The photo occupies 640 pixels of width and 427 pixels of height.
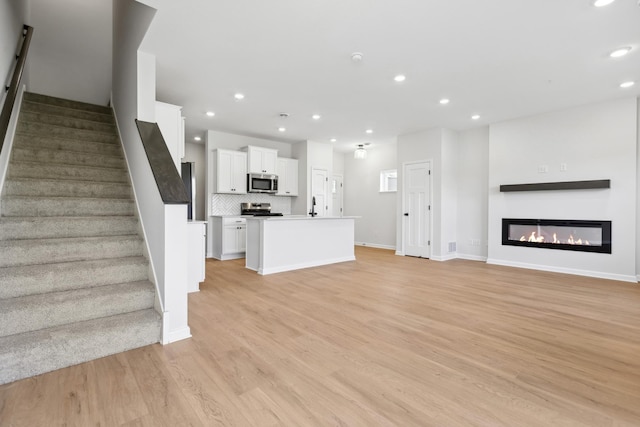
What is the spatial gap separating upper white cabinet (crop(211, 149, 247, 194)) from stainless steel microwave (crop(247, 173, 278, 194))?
0.13 meters

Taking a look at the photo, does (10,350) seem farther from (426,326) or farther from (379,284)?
(379,284)

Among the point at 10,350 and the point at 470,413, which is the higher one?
the point at 10,350

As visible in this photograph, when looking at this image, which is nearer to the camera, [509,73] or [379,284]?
[509,73]

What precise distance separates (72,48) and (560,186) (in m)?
8.56

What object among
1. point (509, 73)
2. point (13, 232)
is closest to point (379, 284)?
point (509, 73)

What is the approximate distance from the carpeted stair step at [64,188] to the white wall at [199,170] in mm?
3875

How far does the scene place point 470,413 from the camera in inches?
62.1

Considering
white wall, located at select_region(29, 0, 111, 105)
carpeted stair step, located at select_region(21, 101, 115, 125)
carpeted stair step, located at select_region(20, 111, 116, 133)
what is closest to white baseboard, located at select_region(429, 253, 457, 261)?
carpeted stair step, located at select_region(20, 111, 116, 133)

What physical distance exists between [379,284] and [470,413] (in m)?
2.69

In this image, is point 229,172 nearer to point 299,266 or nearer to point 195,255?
point 299,266

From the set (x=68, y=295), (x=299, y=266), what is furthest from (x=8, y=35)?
(x=299, y=266)

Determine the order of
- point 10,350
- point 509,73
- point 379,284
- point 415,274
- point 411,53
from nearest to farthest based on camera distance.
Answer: point 10,350 → point 411,53 → point 509,73 → point 379,284 → point 415,274

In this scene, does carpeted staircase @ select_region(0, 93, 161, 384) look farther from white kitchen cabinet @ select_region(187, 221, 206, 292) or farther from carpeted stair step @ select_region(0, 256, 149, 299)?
white kitchen cabinet @ select_region(187, 221, 206, 292)

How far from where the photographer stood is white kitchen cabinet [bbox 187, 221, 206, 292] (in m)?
3.74
